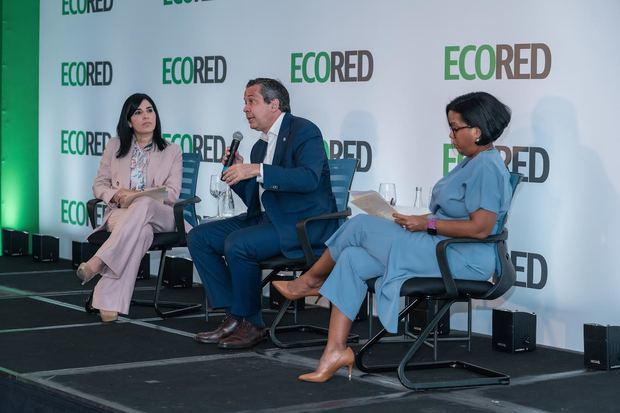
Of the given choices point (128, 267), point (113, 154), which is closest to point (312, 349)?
point (128, 267)

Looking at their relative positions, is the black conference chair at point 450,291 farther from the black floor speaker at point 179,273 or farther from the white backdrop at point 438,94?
the black floor speaker at point 179,273

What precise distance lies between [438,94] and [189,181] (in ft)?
5.29

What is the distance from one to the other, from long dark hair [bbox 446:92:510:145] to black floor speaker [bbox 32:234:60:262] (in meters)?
5.19

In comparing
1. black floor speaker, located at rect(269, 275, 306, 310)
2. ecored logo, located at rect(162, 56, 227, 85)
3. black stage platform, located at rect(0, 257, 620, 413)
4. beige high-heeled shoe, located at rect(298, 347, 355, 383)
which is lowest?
black stage platform, located at rect(0, 257, 620, 413)

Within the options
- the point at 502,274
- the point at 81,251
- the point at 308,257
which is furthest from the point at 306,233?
the point at 81,251

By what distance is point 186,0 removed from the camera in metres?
7.89

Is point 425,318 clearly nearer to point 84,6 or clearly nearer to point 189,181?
point 189,181

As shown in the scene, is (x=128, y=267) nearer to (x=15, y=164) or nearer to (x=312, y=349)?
(x=312, y=349)

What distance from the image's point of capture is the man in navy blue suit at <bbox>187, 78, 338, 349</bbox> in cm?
529

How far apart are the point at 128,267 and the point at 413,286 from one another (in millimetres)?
2226

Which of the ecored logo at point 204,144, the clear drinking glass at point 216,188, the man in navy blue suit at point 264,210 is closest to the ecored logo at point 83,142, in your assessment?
the ecored logo at point 204,144

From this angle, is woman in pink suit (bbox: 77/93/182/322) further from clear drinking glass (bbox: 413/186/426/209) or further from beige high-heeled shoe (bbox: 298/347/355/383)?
beige high-heeled shoe (bbox: 298/347/355/383)

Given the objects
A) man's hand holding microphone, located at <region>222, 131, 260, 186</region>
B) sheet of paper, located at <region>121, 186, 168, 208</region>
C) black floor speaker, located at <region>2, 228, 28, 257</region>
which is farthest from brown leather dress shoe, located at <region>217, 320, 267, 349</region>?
black floor speaker, located at <region>2, 228, 28, 257</region>

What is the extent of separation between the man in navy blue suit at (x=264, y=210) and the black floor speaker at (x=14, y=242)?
160 inches
